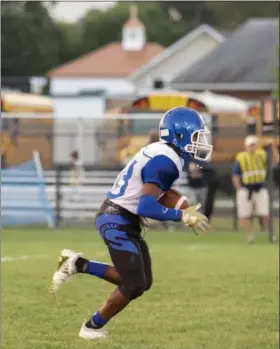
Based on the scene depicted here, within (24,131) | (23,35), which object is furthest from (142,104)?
(23,35)

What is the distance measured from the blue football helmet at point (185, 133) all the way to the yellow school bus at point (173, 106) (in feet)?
52.1

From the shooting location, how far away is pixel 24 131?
1172 inches

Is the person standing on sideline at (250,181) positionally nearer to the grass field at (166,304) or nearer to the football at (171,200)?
the grass field at (166,304)

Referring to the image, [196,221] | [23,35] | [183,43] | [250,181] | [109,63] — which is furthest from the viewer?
[109,63]

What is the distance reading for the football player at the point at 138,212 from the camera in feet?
25.0

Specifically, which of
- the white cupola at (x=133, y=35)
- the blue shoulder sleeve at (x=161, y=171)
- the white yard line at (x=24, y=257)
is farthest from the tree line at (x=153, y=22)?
the blue shoulder sleeve at (x=161, y=171)

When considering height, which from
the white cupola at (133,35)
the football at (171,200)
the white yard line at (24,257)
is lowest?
the white yard line at (24,257)

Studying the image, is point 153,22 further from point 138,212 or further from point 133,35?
point 138,212

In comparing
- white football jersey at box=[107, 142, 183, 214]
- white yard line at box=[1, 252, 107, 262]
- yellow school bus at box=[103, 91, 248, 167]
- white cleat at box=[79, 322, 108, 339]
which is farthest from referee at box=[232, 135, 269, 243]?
white football jersey at box=[107, 142, 183, 214]

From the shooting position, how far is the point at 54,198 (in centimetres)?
2345

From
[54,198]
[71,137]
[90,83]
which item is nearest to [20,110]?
[71,137]

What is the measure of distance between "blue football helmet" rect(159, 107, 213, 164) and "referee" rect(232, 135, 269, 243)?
11.8 metres

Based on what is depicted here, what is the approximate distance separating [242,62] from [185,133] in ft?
145

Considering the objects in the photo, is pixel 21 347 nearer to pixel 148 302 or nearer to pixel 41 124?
pixel 148 302
